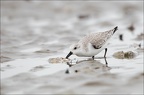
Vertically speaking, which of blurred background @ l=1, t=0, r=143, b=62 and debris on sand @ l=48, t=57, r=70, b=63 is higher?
blurred background @ l=1, t=0, r=143, b=62

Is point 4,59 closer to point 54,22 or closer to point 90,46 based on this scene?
point 90,46

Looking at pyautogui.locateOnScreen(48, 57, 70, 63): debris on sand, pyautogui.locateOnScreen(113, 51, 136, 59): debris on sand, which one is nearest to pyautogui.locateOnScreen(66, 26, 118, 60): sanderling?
pyautogui.locateOnScreen(48, 57, 70, 63): debris on sand

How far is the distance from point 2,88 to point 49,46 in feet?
17.4

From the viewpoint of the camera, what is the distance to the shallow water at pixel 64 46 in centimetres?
859

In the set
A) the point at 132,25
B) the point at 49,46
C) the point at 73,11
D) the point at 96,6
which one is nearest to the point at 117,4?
the point at 96,6

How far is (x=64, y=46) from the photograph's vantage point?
13797 mm

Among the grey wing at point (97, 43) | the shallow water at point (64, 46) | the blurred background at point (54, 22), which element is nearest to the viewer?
the shallow water at point (64, 46)

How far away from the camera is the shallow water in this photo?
859cm

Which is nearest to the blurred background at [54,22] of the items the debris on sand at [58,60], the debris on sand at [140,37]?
the debris on sand at [140,37]

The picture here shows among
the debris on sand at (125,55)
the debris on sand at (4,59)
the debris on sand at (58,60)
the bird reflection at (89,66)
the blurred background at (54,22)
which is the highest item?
the blurred background at (54,22)

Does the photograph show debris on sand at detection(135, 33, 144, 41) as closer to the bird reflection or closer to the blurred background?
the blurred background

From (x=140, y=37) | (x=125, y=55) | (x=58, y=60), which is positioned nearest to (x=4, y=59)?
(x=58, y=60)

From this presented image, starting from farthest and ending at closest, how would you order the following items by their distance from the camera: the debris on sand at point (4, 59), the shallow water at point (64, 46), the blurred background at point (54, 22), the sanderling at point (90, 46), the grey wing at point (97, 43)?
the blurred background at point (54, 22) < the debris on sand at point (4, 59) < the grey wing at point (97, 43) < the sanderling at point (90, 46) < the shallow water at point (64, 46)

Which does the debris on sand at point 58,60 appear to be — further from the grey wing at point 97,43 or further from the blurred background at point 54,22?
the blurred background at point 54,22
